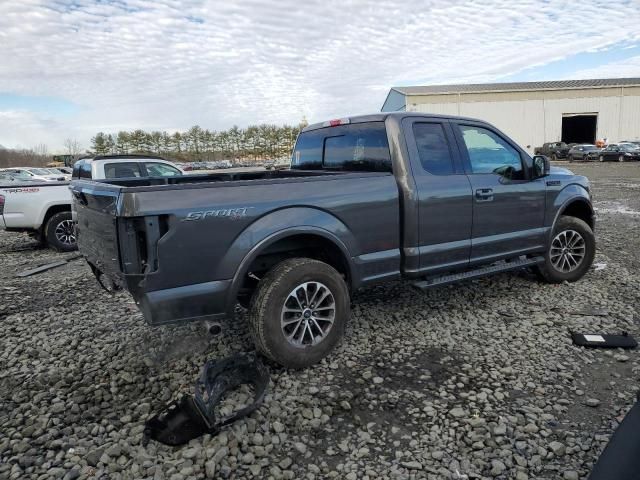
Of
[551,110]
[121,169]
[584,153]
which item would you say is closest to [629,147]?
[584,153]

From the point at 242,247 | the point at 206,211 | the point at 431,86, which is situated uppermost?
the point at 431,86

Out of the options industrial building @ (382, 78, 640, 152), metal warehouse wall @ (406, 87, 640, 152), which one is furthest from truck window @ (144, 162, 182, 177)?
metal warehouse wall @ (406, 87, 640, 152)

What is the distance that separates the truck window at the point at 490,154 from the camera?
452 cm

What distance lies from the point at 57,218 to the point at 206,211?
6.82 m

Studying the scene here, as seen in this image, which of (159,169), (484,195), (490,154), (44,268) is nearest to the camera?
(484,195)

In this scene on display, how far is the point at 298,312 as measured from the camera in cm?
348

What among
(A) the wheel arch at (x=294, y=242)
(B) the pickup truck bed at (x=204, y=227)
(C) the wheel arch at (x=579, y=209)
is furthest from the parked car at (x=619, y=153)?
(A) the wheel arch at (x=294, y=242)

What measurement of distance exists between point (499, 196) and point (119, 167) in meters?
6.89

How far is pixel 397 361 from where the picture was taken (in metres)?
3.67

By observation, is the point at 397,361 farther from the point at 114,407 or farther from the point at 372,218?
the point at 114,407

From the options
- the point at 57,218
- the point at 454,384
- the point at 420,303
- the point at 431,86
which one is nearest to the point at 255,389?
the point at 454,384

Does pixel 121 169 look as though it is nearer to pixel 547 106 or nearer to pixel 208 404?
pixel 208 404

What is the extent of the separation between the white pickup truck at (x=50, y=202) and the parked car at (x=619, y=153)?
112 feet

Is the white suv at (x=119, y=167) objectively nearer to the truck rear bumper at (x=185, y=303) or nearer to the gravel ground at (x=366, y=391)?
the gravel ground at (x=366, y=391)
